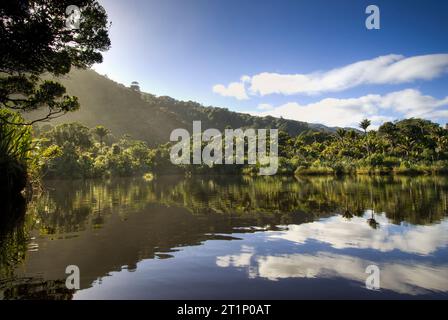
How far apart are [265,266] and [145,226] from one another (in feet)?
23.0

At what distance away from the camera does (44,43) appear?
680 inches

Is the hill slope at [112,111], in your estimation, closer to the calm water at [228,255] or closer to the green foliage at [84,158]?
the green foliage at [84,158]

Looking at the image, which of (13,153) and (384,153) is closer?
(13,153)

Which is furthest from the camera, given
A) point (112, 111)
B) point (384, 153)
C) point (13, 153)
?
point (112, 111)

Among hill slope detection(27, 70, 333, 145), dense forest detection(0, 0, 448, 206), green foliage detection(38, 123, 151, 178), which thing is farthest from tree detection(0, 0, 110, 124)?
hill slope detection(27, 70, 333, 145)

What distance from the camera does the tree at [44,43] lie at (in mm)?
16109

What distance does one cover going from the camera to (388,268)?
7590 millimetres

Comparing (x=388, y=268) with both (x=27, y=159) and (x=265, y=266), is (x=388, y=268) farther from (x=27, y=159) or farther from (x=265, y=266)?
(x=27, y=159)

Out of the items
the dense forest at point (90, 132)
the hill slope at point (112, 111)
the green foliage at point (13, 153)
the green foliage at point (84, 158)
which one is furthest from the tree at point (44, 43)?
the hill slope at point (112, 111)

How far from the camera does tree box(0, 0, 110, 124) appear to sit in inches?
634

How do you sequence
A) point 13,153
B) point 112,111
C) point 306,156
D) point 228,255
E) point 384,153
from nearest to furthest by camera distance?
point 228,255 → point 13,153 → point 384,153 → point 306,156 → point 112,111

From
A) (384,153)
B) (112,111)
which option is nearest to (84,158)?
(384,153)

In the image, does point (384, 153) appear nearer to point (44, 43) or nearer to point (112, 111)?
point (44, 43)
